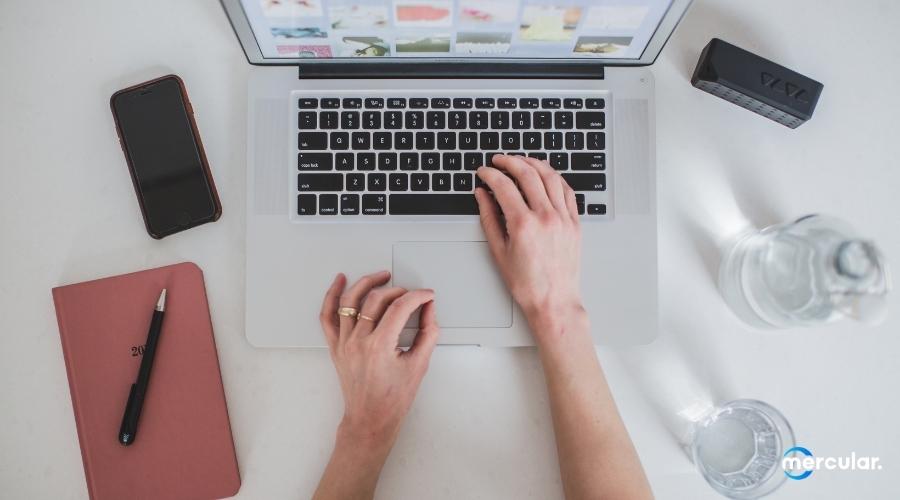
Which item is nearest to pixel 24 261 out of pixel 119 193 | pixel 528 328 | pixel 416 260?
pixel 119 193

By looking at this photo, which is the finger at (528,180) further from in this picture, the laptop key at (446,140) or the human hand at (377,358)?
the human hand at (377,358)

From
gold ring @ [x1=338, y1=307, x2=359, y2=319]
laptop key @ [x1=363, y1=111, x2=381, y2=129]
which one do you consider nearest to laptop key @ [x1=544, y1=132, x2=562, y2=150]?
laptop key @ [x1=363, y1=111, x2=381, y2=129]

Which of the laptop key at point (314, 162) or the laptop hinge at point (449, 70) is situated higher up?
the laptop hinge at point (449, 70)

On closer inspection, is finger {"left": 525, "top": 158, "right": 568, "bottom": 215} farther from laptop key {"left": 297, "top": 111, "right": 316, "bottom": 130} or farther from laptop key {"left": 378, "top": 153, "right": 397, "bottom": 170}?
laptop key {"left": 297, "top": 111, "right": 316, "bottom": 130}

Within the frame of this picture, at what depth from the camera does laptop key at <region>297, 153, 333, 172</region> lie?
2.50 feet

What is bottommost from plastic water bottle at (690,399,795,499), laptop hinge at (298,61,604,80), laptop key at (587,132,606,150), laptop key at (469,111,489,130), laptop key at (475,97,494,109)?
plastic water bottle at (690,399,795,499)

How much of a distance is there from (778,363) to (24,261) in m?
0.95

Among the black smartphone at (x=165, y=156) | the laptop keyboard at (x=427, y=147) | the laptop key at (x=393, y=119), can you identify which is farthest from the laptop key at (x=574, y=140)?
the black smartphone at (x=165, y=156)

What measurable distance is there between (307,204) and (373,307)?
15 centimetres

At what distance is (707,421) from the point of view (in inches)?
30.2

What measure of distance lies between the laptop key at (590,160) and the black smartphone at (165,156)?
0.45 meters

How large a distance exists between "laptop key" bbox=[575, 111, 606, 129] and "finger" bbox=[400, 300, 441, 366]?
29 centimetres

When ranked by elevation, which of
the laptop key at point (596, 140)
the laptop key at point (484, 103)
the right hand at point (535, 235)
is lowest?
the right hand at point (535, 235)

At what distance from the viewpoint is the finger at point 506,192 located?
75 cm
